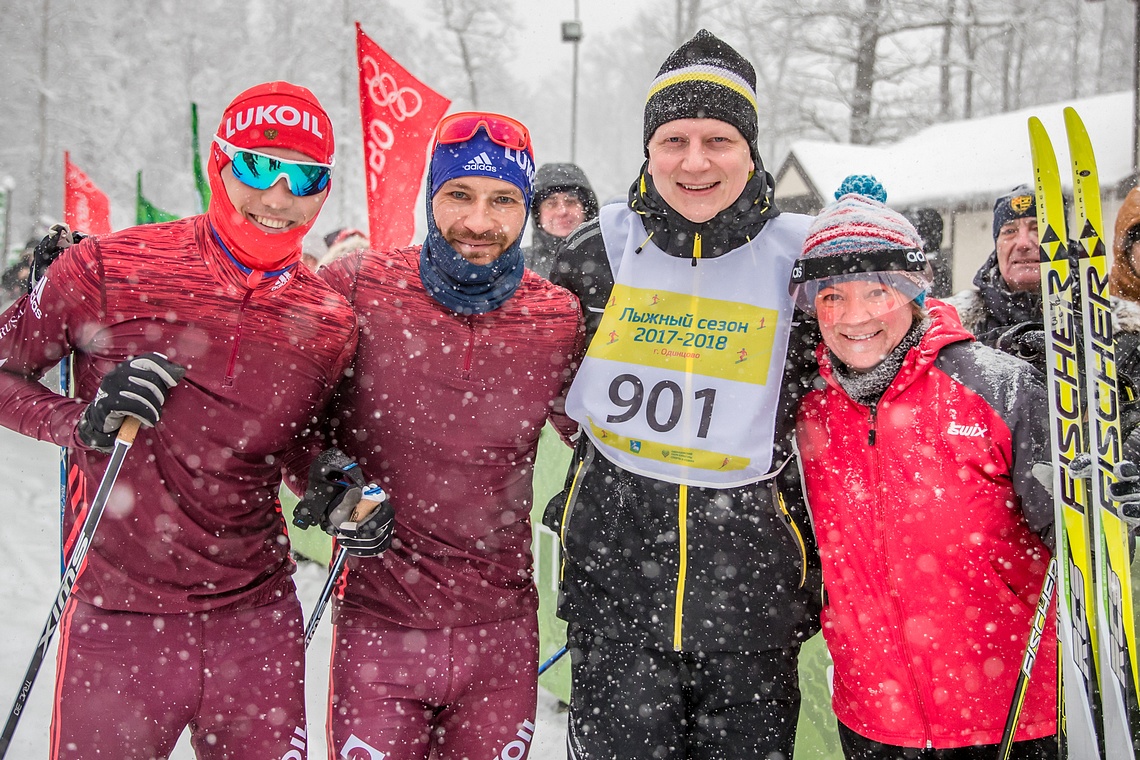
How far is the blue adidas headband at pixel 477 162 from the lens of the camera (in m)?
2.40

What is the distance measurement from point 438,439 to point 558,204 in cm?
393

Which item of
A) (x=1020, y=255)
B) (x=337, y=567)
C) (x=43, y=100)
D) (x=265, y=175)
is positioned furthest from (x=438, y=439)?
(x=43, y=100)

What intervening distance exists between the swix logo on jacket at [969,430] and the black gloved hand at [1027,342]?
57 centimetres

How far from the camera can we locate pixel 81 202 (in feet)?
26.0

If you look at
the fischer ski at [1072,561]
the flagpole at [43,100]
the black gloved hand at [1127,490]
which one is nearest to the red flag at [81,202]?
the fischer ski at [1072,561]

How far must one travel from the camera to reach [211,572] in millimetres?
2193

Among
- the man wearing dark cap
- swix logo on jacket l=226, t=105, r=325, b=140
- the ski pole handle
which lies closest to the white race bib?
swix logo on jacket l=226, t=105, r=325, b=140

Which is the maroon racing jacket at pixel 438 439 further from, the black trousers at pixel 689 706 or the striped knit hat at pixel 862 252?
the striped knit hat at pixel 862 252

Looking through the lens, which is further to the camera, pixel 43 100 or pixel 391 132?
pixel 43 100

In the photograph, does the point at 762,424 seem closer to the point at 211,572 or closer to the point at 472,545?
the point at 472,545

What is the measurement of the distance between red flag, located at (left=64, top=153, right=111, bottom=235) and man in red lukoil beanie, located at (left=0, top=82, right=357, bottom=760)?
6287 millimetres

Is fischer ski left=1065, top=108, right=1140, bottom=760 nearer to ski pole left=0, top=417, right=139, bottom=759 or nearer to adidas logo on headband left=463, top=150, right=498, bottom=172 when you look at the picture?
adidas logo on headband left=463, top=150, right=498, bottom=172

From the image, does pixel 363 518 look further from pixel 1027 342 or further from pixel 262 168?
pixel 1027 342

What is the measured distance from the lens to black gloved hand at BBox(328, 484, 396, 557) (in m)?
2.18
